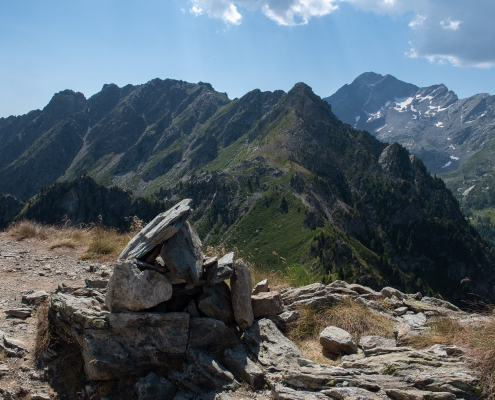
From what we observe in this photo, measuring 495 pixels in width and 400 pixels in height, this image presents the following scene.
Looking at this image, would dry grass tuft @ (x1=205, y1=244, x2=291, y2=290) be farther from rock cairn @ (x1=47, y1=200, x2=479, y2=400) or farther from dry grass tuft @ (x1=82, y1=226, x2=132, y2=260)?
dry grass tuft @ (x1=82, y1=226, x2=132, y2=260)

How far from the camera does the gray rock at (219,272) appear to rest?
8477 millimetres

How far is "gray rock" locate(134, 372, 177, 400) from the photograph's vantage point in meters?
6.79

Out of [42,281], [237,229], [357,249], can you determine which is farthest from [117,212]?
[42,281]

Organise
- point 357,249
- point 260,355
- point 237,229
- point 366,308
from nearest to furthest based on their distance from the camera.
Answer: point 260,355 → point 366,308 → point 357,249 → point 237,229

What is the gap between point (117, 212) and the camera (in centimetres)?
19950

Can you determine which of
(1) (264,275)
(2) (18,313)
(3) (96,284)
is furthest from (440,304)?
(2) (18,313)

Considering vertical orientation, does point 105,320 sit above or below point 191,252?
below

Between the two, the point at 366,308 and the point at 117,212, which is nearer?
the point at 366,308

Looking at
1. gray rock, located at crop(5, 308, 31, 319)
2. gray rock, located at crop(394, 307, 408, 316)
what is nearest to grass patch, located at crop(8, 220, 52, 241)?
gray rock, located at crop(5, 308, 31, 319)

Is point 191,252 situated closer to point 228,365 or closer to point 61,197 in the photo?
point 228,365

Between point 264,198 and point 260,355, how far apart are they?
168 m

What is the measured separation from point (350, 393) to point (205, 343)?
3.17 metres

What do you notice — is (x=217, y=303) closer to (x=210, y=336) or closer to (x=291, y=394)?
(x=210, y=336)

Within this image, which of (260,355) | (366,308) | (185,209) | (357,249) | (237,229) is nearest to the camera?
(260,355)
